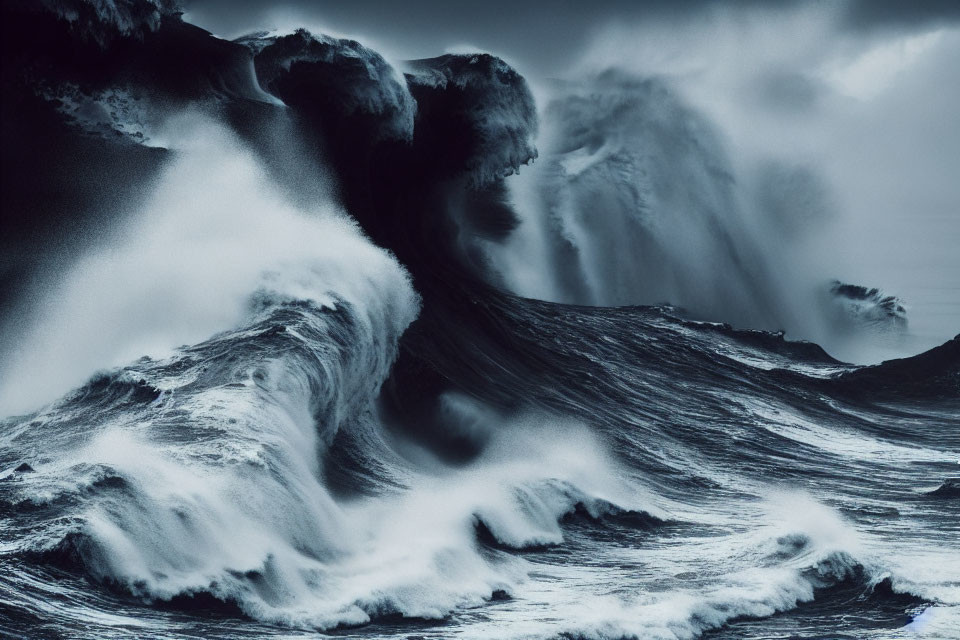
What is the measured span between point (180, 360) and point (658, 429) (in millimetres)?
6011

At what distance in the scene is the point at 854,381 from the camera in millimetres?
17641

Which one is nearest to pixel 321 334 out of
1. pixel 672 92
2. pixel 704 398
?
pixel 704 398

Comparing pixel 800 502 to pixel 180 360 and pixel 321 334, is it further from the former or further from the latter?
pixel 180 360

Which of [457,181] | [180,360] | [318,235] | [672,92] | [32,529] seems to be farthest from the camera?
[672,92]

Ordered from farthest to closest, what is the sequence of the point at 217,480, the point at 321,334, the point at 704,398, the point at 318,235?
the point at 704,398 < the point at 318,235 < the point at 321,334 < the point at 217,480

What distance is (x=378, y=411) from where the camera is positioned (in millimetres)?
12914

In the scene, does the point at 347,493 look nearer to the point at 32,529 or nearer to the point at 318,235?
the point at 32,529

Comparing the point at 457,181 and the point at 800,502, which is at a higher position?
the point at 457,181

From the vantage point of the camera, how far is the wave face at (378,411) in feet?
27.1

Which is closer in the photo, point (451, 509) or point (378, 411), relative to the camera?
point (451, 509)

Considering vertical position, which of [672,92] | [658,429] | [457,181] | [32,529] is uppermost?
[672,92]

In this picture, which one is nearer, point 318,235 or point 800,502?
point 800,502

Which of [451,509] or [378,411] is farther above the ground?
[378,411]

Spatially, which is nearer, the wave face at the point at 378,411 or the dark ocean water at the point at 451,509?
the dark ocean water at the point at 451,509
